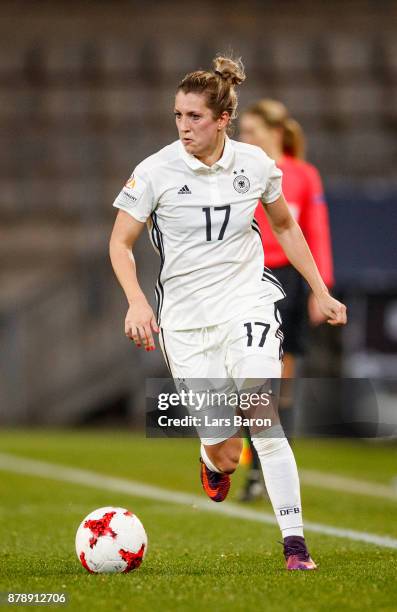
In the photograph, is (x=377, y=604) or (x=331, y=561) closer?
(x=377, y=604)

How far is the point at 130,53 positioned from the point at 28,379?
5949mm

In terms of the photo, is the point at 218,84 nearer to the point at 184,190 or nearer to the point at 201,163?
the point at 201,163

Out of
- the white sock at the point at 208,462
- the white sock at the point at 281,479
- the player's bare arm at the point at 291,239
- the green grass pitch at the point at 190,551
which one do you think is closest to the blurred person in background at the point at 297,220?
the green grass pitch at the point at 190,551

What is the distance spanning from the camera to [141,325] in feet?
13.3

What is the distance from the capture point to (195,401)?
4406mm

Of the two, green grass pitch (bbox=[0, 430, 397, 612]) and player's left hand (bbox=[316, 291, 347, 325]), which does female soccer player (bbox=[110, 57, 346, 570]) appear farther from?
green grass pitch (bbox=[0, 430, 397, 612])

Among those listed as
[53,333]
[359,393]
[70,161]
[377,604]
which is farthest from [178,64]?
[377,604]

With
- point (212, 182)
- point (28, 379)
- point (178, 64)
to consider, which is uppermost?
point (178, 64)

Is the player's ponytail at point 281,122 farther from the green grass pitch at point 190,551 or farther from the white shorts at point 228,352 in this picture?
the white shorts at point 228,352

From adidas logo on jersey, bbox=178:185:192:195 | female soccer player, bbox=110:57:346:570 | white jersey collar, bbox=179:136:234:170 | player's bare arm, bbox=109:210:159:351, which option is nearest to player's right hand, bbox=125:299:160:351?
player's bare arm, bbox=109:210:159:351

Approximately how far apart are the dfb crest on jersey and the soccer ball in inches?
49.4

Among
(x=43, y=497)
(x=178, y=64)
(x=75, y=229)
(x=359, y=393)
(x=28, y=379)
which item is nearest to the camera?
(x=43, y=497)

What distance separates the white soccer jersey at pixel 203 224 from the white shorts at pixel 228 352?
42mm

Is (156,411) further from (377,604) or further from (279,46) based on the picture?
(279,46)
